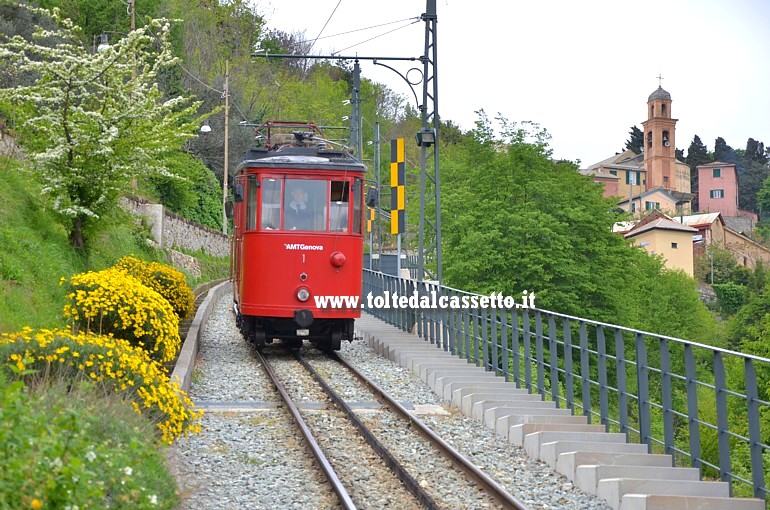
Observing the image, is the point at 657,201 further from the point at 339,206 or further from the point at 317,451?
the point at 317,451

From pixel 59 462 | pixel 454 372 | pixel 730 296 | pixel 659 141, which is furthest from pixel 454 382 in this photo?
pixel 659 141

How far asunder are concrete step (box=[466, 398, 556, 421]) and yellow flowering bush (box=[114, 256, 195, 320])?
31.3 ft

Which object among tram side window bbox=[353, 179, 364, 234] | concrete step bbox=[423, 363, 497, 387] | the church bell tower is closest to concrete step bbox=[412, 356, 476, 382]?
concrete step bbox=[423, 363, 497, 387]

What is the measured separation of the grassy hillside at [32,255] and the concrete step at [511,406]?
530 cm

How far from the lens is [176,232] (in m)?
35.6

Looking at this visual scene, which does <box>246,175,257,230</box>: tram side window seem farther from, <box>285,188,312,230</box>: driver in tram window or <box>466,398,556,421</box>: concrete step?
<box>466,398,556,421</box>: concrete step

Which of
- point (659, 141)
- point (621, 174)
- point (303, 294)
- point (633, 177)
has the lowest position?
point (303, 294)

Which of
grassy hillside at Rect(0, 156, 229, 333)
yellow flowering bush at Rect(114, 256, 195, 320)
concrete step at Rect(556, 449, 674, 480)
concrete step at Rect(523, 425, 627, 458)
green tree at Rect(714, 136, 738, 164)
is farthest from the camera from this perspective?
green tree at Rect(714, 136, 738, 164)

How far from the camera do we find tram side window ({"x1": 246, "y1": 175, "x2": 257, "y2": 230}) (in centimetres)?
1622

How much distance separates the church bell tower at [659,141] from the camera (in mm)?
119000

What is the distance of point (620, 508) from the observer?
718cm

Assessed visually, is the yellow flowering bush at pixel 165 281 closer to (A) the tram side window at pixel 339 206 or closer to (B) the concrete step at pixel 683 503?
(A) the tram side window at pixel 339 206

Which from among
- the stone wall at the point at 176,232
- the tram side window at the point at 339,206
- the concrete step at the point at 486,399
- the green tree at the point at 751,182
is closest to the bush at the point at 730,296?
the stone wall at the point at 176,232

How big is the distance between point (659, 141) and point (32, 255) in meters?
114
